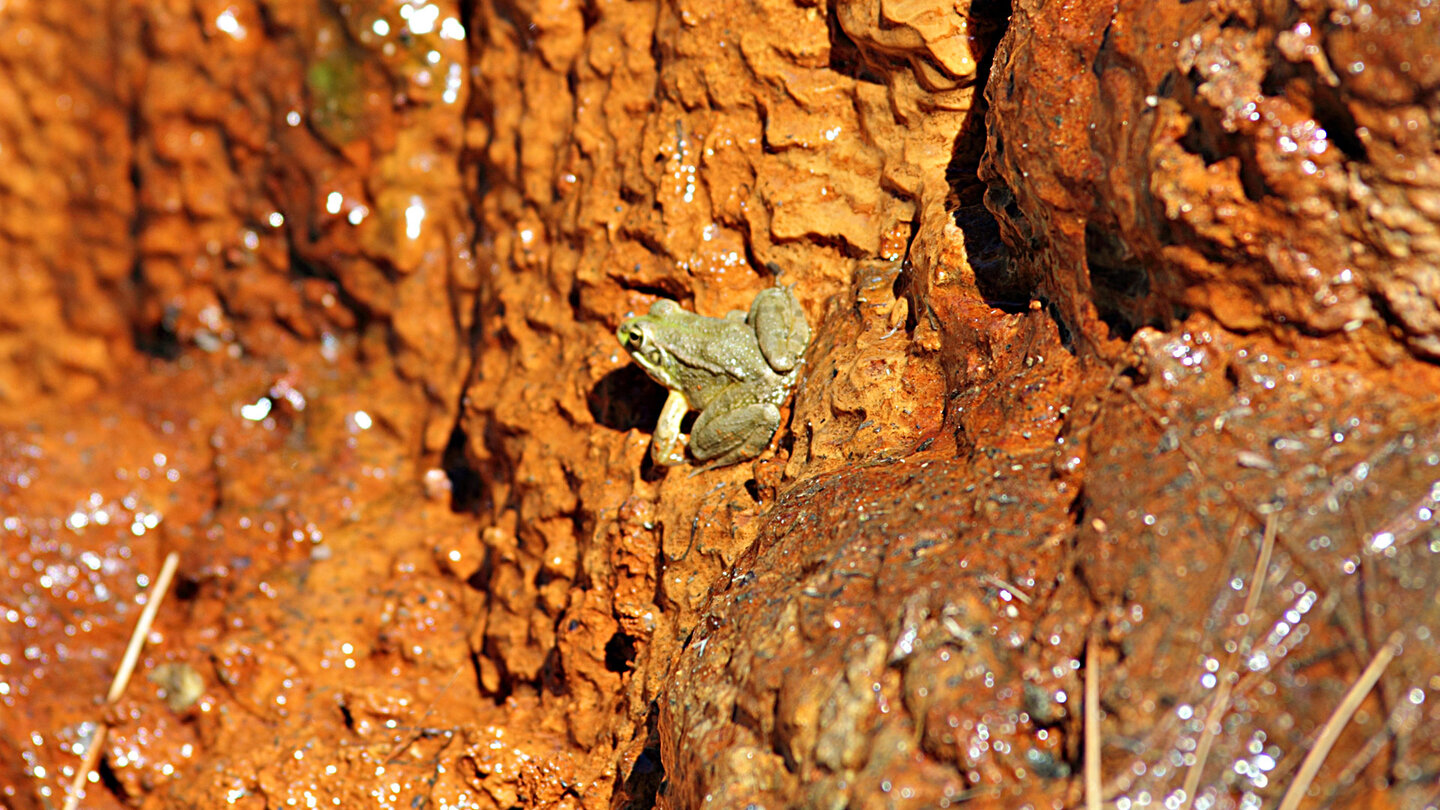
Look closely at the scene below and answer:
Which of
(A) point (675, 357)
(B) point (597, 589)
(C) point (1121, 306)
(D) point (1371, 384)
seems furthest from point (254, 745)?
(D) point (1371, 384)

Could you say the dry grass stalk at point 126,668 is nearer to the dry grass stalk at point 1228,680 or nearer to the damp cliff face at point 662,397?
the damp cliff face at point 662,397

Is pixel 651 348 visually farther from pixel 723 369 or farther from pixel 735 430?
pixel 735 430

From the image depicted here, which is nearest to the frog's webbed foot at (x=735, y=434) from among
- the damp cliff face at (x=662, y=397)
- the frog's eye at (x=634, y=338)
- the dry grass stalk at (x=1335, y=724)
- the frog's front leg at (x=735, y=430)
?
the frog's front leg at (x=735, y=430)

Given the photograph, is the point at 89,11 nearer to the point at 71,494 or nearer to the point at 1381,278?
the point at 71,494

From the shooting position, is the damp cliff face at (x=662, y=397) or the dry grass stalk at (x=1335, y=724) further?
the damp cliff face at (x=662, y=397)

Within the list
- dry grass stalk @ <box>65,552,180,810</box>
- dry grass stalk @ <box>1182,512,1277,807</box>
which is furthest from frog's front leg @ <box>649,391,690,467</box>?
dry grass stalk @ <box>65,552,180,810</box>

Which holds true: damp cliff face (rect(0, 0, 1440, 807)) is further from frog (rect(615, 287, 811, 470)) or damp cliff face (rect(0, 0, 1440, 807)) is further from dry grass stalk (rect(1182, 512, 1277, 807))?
frog (rect(615, 287, 811, 470))

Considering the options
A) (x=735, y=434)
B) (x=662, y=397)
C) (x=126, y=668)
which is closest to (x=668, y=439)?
(x=735, y=434)

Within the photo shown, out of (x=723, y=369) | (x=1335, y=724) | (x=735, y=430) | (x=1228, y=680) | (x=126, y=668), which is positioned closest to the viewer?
(x=1335, y=724)
